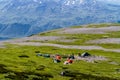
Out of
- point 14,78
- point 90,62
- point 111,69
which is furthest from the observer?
point 90,62

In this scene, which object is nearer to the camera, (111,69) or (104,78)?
(104,78)

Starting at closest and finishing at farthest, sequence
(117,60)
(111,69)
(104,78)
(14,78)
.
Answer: (14,78)
(104,78)
(111,69)
(117,60)

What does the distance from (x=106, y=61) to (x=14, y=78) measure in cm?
5846

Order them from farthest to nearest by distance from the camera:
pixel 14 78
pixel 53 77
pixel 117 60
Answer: pixel 117 60
pixel 53 77
pixel 14 78

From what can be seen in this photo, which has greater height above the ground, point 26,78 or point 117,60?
point 26,78

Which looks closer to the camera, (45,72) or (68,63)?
(45,72)

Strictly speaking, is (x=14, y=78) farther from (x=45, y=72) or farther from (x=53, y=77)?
(x=45, y=72)

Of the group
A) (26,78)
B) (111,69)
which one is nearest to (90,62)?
(111,69)

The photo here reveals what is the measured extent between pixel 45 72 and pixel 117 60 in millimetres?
47944

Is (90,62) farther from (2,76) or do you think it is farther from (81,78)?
(2,76)

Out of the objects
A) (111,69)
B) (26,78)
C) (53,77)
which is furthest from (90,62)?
(26,78)

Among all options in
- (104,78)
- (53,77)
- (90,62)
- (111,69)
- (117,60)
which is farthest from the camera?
(117,60)

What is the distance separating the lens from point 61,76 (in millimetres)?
72312

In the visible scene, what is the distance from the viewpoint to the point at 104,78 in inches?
2953
